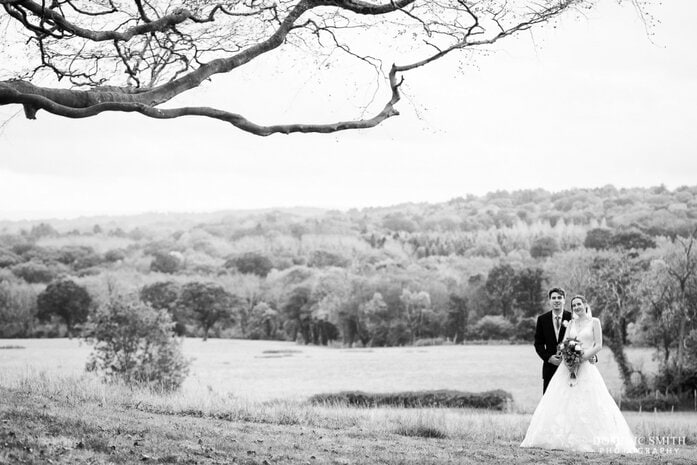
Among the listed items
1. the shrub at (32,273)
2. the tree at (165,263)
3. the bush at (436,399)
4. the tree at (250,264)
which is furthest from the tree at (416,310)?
the tree at (165,263)

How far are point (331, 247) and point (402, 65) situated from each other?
140 m

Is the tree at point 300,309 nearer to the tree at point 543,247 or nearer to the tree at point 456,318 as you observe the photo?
the tree at point 456,318

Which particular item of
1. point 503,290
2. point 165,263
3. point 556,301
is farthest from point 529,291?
point 556,301

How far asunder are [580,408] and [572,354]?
2.52ft

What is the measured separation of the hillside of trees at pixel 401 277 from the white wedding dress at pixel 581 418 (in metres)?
33.2

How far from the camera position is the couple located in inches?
466

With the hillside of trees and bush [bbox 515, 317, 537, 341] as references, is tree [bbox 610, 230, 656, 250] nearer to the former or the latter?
the hillside of trees

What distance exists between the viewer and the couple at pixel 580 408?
38.8 ft

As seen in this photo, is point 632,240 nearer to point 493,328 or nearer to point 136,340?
point 493,328

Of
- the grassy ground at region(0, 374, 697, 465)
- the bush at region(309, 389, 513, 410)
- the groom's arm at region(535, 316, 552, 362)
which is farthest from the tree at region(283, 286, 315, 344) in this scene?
the groom's arm at region(535, 316, 552, 362)

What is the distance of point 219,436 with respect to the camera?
1102 cm

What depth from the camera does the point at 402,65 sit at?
13539 millimetres

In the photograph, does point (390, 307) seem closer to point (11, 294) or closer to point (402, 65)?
point (11, 294)

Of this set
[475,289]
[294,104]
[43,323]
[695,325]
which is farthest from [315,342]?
[294,104]
